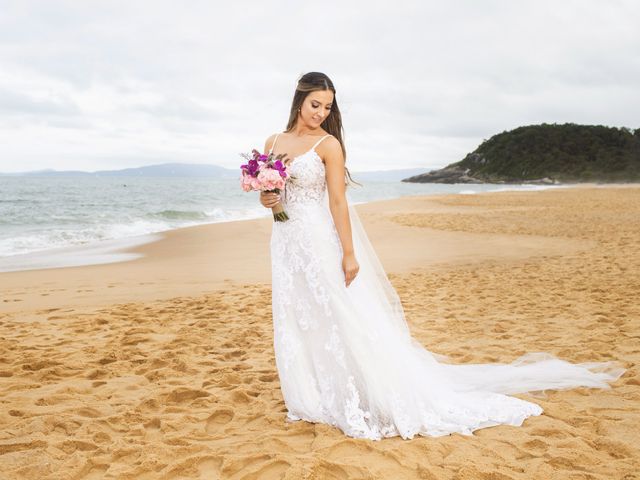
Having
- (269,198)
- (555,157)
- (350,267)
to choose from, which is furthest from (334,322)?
(555,157)

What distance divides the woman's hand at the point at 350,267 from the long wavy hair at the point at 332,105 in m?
0.49

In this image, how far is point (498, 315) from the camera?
636cm

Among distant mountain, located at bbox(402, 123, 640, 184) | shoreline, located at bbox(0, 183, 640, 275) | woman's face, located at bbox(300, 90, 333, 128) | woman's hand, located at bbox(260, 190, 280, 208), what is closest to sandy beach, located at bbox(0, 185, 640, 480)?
shoreline, located at bbox(0, 183, 640, 275)

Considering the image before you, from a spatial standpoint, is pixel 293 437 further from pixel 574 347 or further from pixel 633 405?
pixel 574 347

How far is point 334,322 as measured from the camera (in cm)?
328

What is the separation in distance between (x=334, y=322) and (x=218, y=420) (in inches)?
41.2

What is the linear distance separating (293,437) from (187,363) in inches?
73.3

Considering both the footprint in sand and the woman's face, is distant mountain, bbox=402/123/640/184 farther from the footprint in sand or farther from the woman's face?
the footprint in sand

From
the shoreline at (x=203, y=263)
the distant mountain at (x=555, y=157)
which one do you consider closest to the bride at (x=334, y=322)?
the shoreline at (x=203, y=263)

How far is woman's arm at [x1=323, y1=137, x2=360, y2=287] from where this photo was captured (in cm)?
321

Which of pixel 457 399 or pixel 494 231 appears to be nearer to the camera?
pixel 457 399

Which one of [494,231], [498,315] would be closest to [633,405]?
[498,315]

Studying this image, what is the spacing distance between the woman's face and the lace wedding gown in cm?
22

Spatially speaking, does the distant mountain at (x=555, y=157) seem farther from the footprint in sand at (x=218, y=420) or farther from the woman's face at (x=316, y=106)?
the footprint in sand at (x=218, y=420)
